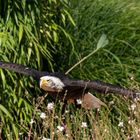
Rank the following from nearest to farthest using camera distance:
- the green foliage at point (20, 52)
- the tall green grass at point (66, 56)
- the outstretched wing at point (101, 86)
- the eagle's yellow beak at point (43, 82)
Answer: the outstretched wing at point (101, 86) < the eagle's yellow beak at point (43, 82) < the tall green grass at point (66, 56) < the green foliage at point (20, 52)

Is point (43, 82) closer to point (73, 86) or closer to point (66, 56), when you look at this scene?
point (73, 86)

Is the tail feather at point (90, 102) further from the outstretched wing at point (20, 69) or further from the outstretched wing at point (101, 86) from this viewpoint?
the outstretched wing at point (20, 69)

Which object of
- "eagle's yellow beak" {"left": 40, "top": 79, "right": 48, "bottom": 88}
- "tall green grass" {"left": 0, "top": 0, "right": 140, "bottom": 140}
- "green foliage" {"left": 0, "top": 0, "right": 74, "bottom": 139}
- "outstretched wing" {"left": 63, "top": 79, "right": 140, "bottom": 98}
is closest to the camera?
"outstretched wing" {"left": 63, "top": 79, "right": 140, "bottom": 98}

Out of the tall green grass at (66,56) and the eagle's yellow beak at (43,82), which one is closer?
the eagle's yellow beak at (43,82)

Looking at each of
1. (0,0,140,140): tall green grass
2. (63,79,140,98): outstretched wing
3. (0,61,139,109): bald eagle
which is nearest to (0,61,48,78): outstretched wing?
(0,61,139,109): bald eagle

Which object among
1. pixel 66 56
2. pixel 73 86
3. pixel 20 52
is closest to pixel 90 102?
pixel 73 86

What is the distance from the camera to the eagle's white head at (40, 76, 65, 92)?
2383mm

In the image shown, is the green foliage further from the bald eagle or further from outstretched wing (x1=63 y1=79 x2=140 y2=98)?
outstretched wing (x1=63 y1=79 x2=140 y2=98)

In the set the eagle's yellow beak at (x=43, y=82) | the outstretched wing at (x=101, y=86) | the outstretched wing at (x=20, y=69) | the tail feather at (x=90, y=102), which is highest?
the outstretched wing at (x=20, y=69)

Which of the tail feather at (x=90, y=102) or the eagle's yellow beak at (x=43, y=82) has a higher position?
the eagle's yellow beak at (x=43, y=82)

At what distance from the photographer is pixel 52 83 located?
243 cm

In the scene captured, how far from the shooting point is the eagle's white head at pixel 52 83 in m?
2.38

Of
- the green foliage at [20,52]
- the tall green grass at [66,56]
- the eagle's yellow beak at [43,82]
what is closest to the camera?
the eagle's yellow beak at [43,82]

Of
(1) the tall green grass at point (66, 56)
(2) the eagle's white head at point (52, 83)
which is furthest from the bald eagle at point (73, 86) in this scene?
(1) the tall green grass at point (66, 56)
